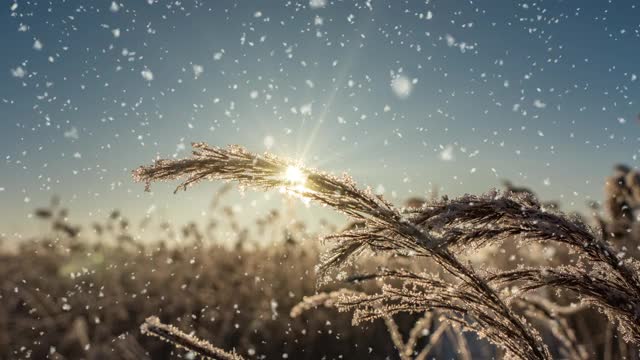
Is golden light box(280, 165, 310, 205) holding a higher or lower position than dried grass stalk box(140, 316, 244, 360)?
higher

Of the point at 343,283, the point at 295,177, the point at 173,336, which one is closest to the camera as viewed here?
the point at 173,336

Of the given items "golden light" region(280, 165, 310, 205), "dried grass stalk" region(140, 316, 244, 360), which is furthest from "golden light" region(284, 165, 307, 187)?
"dried grass stalk" region(140, 316, 244, 360)

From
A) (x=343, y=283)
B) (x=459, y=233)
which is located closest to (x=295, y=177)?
(x=459, y=233)

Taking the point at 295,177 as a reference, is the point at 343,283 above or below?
above

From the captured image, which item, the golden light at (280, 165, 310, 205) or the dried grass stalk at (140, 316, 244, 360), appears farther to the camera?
the golden light at (280, 165, 310, 205)

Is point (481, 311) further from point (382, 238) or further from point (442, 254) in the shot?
point (382, 238)

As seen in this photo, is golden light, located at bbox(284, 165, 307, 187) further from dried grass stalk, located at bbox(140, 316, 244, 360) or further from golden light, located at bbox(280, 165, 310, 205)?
dried grass stalk, located at bbox(140, 316, 244, 360)

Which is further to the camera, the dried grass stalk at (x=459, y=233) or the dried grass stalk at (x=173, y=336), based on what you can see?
the dried grass stalk at (x=459, y=233)

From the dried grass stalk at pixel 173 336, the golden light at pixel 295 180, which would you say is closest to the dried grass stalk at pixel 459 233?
the golden light at pixel 295 180

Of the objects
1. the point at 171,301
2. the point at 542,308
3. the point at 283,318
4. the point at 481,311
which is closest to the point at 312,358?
the point at 283,318

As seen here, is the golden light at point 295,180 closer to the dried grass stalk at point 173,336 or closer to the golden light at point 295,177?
the golden light at point 295,177

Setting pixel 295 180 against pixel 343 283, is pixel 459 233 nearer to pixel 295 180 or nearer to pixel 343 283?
pixel 295 180
